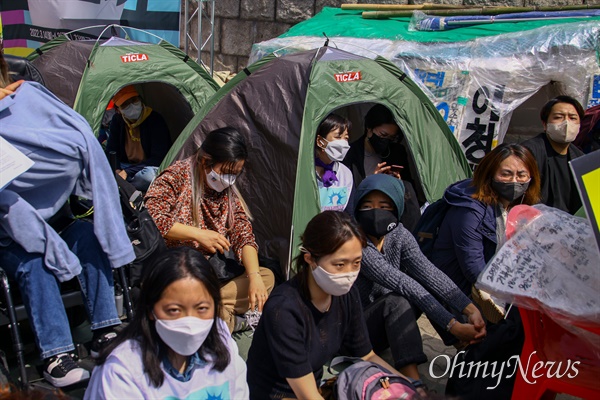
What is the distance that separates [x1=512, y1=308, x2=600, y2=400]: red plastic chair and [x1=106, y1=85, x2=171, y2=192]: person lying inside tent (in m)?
3.88

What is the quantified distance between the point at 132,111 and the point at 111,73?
0.43m

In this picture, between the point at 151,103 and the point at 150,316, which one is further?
the point at 151,103

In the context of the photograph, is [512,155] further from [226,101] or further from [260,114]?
[226,101]

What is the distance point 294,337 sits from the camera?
2570 mm

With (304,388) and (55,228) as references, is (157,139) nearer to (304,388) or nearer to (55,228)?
(55,228)

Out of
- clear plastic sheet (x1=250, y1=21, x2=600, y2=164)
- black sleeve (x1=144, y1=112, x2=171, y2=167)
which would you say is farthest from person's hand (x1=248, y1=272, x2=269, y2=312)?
clear plastic sheet (x1=250, y1=21, x2=600, y2=164)

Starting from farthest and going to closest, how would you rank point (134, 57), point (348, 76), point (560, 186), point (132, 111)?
point (134, 57)
point (132, 111)
point (560, 186)
point (348, 76)

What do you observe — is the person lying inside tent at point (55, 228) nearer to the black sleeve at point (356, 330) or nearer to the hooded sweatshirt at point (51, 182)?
the hooded sweatshirt at point (51, 182)

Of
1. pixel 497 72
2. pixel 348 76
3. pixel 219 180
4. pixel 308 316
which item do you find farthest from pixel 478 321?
pixel 497 72

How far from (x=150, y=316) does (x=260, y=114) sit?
259cm

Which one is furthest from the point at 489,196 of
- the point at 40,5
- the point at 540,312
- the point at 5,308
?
the point at 40,5

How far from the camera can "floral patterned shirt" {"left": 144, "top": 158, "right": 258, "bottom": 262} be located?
12.0 ft

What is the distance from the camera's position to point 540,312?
8.04ft

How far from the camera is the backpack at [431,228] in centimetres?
377
